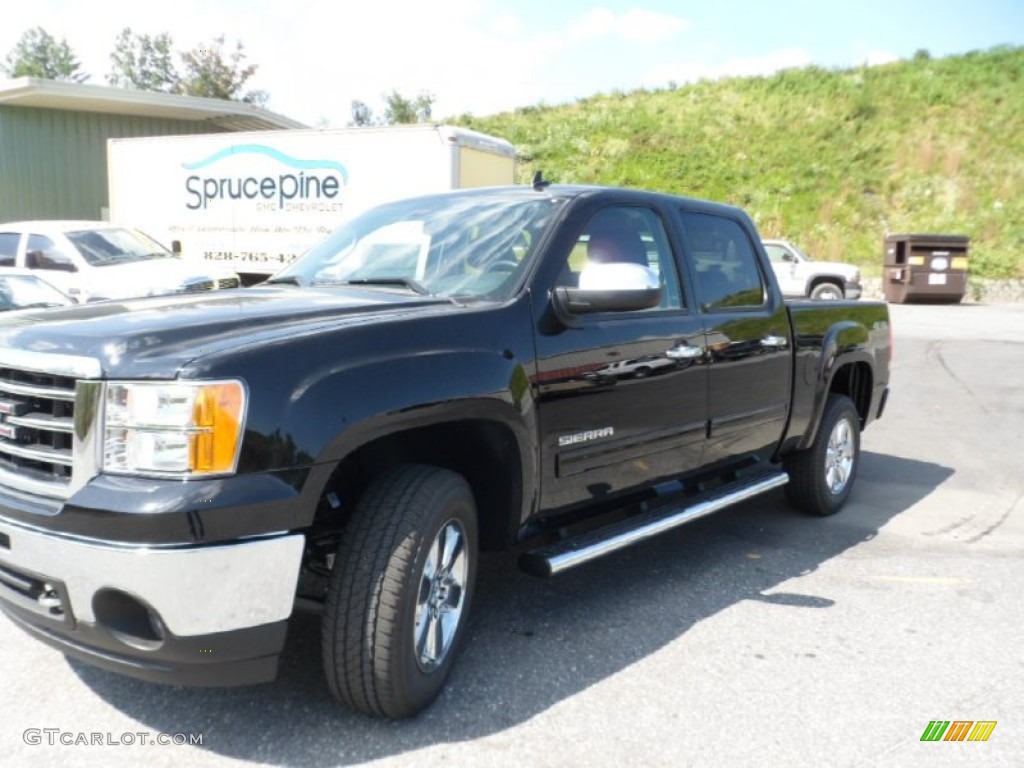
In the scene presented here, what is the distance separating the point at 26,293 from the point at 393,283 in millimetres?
5585

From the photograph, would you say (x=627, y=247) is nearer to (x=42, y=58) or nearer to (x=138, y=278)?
(x=138, y=278)

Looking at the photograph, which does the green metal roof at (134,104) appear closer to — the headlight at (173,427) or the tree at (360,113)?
the headlight at (173,427)

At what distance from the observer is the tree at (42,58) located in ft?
235

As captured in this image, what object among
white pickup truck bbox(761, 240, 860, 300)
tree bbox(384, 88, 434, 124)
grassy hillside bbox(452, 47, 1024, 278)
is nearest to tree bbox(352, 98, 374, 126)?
tree bbox(384, 88, 434, 124)

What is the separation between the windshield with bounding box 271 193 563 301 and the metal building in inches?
748

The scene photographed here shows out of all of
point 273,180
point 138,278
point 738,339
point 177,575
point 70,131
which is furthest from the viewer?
point 70,131

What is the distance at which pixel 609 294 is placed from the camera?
333 cm

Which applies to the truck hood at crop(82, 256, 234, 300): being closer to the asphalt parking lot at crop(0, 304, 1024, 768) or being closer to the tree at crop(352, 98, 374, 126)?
the asphalt parking lot at crop(0, 304, 1024, 768)

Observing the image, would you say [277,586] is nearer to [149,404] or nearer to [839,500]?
[149,404]

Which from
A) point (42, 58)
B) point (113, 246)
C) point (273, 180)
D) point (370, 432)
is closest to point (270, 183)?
point (273, 180)

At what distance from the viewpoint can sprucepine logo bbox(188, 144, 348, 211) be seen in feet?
48.6

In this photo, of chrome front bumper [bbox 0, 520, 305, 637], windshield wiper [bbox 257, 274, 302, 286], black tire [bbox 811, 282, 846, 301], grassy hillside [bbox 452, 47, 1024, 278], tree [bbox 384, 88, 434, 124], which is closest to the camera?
chrome front bumper [bbox 0, 520, 305, 637]

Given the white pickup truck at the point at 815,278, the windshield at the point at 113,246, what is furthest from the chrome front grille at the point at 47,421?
the white pickup truck at the point at 815,278

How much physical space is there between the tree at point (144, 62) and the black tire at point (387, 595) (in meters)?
68.7
